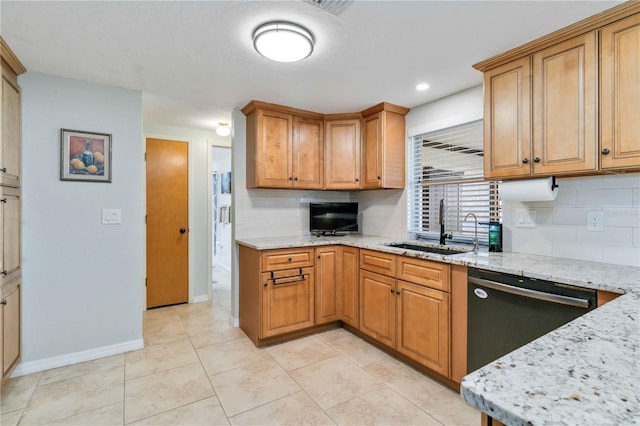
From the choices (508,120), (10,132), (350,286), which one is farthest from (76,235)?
(508,120)

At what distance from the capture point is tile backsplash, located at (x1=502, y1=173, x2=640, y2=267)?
184 centimetres

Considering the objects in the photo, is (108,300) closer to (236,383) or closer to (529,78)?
(236,383)

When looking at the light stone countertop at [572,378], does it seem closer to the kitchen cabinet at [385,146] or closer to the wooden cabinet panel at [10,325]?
the kitchen cabinet at [385,146]

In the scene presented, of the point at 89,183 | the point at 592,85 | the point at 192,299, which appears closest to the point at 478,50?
the point at 592,85

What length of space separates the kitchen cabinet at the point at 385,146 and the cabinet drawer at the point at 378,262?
78 cm

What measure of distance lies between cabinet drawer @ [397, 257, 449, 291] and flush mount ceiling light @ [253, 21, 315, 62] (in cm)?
165

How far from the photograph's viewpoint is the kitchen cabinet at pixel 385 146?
3.20m

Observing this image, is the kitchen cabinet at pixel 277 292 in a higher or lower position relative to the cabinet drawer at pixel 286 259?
lower

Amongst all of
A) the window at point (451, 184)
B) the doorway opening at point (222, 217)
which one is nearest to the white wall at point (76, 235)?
the doorway opening at point (222, 217)

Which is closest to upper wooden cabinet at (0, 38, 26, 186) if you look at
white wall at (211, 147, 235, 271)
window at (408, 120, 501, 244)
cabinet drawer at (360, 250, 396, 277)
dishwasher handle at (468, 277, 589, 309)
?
cabinet drawer at (360, 250, 396, 277)

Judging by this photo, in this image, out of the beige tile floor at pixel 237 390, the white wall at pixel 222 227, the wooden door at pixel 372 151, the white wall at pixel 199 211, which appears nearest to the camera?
the beige tile floor at pixel 237 390

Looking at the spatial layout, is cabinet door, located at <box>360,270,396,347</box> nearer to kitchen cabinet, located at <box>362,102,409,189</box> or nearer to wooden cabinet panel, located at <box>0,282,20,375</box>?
kitchen cabinet, located at <box>362,102,409,189</box>

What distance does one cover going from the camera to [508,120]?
2105 mm

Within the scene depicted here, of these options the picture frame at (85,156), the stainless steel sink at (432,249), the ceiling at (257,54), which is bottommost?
the stainless steel sink at (432,249)
